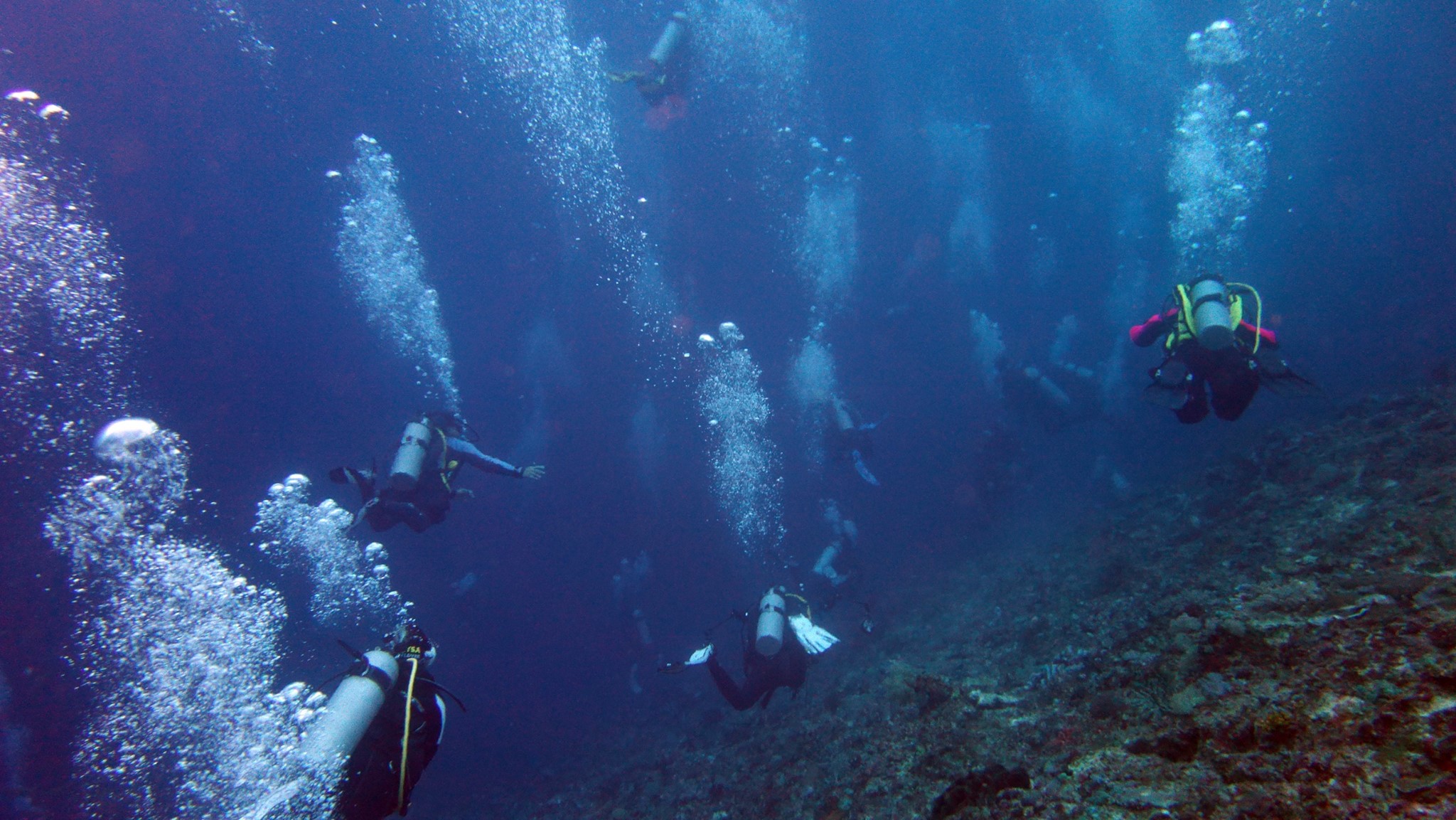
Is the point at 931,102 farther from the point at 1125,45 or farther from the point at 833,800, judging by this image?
the point at 833,800

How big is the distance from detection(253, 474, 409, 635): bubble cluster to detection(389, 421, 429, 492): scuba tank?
55.0ft

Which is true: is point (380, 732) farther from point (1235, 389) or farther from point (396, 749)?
point (1235, 389)

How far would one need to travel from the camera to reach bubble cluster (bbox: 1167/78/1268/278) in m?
28.0

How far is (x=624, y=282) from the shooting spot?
26.5 meters

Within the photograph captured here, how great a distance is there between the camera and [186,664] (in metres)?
10.7

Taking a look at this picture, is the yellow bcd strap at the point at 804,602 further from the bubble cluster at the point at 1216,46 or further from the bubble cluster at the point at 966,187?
the bubble cluster at the point at 1216,46

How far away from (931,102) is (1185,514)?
23815 mm

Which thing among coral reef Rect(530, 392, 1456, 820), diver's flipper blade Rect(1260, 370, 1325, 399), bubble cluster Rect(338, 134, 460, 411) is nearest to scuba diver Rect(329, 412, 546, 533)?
coral reef Rect(530, 392, 1456, 820)

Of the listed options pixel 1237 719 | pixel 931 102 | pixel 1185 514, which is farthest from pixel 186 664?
pixel 931 102

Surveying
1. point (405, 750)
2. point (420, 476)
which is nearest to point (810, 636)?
point (405, 750)

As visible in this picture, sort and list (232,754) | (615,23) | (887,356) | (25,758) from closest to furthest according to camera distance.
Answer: (232,754) < (25,758) < (615,23) < (887,356)

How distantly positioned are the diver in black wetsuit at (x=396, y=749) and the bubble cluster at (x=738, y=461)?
20919mm

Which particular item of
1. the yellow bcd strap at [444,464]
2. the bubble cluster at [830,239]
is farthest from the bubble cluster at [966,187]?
the yellow bcd strap at [444,464]

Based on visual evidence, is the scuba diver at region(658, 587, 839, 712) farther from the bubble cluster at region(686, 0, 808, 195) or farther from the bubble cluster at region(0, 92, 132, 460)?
the bubble cluster at region(0, 92, 132, 460)
